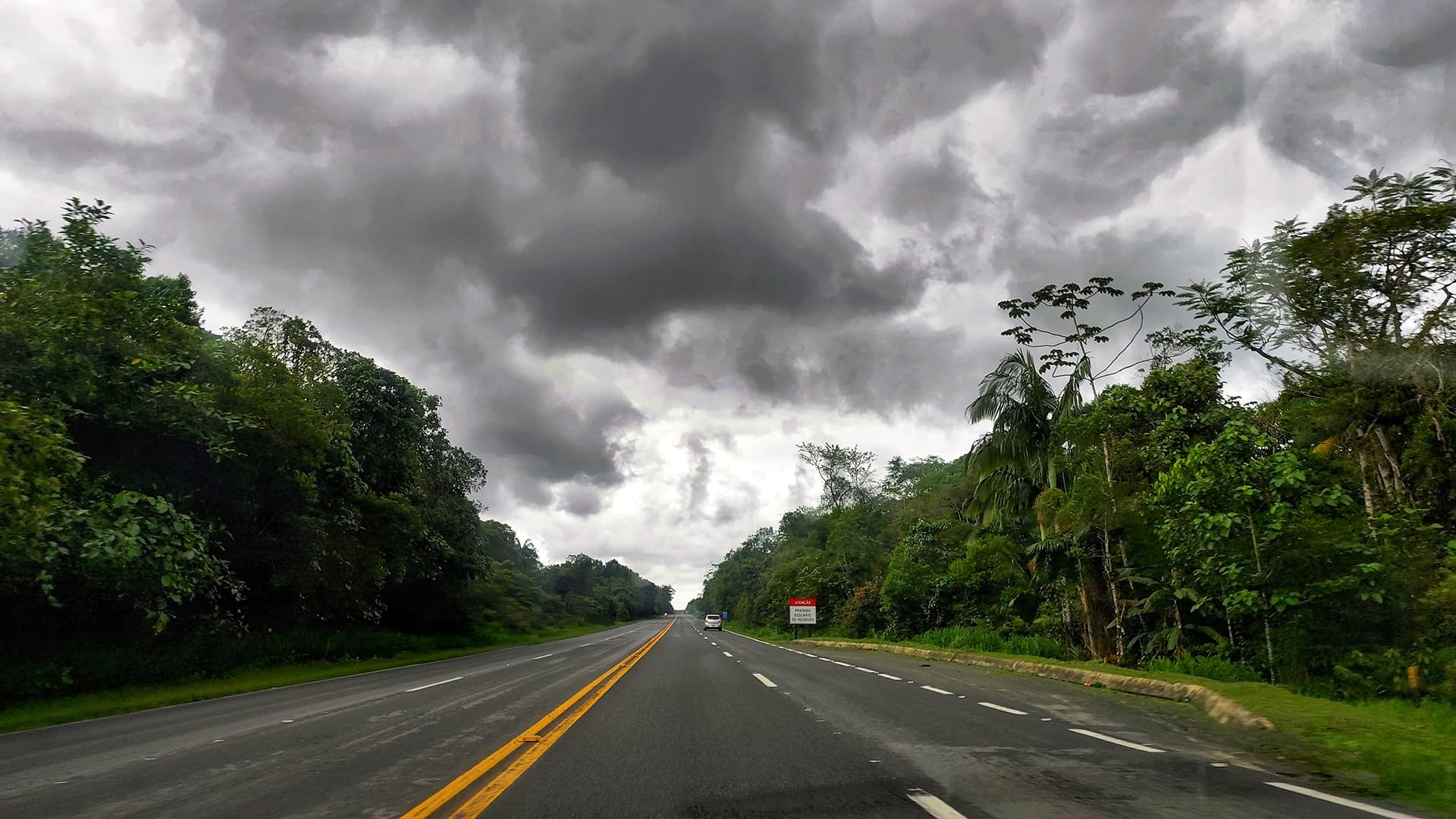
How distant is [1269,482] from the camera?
1151 cm

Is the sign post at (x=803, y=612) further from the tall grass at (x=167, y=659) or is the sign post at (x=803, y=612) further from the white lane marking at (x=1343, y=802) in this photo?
the white lane marking at (x=1343, y=802)

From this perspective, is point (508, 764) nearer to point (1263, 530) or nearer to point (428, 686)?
point (428, 686)

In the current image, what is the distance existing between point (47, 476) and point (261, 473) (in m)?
10.5

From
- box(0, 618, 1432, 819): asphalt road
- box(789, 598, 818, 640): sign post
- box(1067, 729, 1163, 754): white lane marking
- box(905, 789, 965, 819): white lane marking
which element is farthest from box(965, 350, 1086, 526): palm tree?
box(789, 598, 818, 640): sign post

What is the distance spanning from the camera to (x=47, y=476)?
11.5m

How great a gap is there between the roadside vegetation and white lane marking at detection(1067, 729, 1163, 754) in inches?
51.8

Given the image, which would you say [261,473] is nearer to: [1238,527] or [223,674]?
[223,674]

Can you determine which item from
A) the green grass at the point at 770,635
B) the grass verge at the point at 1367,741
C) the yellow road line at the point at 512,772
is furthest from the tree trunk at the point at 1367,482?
the green grass at the point at 770,635

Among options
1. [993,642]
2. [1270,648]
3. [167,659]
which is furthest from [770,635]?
[1270,648]

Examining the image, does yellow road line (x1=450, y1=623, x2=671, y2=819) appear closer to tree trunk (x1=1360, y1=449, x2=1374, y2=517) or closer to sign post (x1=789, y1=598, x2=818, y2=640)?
tree trunk (x1=1360, y1=449, x2=1374, y2=517)

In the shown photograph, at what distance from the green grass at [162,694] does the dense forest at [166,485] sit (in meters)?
0.46

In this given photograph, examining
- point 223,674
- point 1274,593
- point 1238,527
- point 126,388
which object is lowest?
point 223,674

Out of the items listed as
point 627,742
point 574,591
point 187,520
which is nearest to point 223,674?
point 187,520

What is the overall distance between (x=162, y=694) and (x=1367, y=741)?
1943 cm
